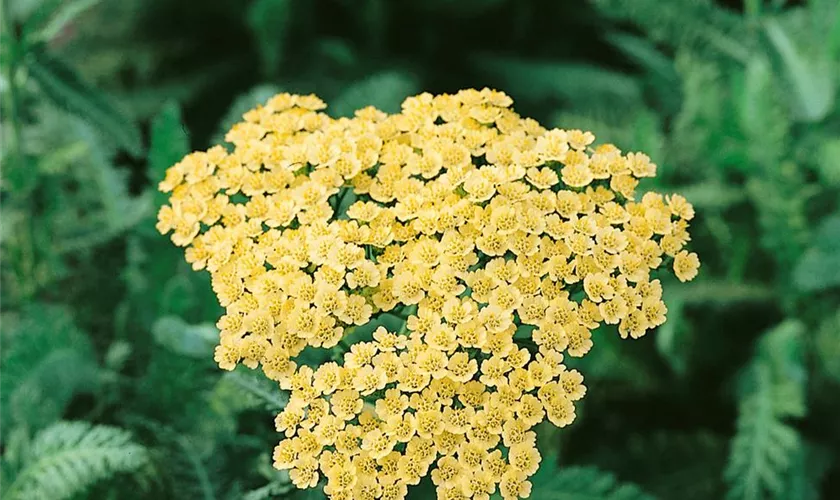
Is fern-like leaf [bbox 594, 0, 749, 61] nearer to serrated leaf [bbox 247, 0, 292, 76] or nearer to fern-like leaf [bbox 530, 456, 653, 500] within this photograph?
serrated leaf [bbox 247, 0, 292, 76]

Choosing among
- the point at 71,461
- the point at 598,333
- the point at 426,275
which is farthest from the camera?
the point at 598,333

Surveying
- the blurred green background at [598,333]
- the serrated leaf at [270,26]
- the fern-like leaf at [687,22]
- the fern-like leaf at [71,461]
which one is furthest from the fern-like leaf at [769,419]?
the serrated leaf at [270,26]

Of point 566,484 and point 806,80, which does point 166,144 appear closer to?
point 566,484

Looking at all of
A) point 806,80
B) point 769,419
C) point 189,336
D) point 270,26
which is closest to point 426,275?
point 189,336

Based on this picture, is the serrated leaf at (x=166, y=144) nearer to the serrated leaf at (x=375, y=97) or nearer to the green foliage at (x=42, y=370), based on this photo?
the green foliage at (x=42, y=370)

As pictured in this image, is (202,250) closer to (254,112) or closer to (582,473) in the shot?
(254,112)

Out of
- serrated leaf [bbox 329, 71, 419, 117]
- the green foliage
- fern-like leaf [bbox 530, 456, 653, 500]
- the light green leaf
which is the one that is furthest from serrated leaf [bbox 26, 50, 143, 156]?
the light green leaf
